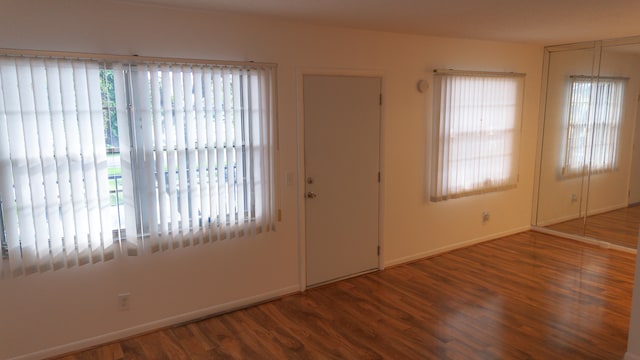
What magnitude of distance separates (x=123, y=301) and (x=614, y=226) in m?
5.44

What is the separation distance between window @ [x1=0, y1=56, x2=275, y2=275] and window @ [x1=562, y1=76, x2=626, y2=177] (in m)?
4.01

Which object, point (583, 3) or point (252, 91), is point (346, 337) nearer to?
point (252, 91)

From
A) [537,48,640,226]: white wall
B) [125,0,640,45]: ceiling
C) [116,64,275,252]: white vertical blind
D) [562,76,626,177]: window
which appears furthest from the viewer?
[562,76,626,177]: window

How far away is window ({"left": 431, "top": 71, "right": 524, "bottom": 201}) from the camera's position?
15.7 feet

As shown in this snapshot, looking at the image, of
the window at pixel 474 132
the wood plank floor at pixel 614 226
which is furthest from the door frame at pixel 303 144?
the wood plank floor at pixel 614 226

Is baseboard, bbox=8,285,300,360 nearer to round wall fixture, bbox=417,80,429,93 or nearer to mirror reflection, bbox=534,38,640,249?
round wall fixture, bbox=417,80,429,93

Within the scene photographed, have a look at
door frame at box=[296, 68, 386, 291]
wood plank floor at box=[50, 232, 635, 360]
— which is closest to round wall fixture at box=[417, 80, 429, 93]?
door frame at box=[296, 68, 386, 291]

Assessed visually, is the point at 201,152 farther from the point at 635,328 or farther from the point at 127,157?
the point at 635,328

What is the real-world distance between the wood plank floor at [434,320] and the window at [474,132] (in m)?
0.97

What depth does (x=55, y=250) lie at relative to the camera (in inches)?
116

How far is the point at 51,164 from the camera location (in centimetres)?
286

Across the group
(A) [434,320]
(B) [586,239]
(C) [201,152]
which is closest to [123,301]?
(C) [201,152]

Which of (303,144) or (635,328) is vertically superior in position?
(303,144)

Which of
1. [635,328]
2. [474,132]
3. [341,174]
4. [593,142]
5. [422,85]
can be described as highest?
[422,85]
